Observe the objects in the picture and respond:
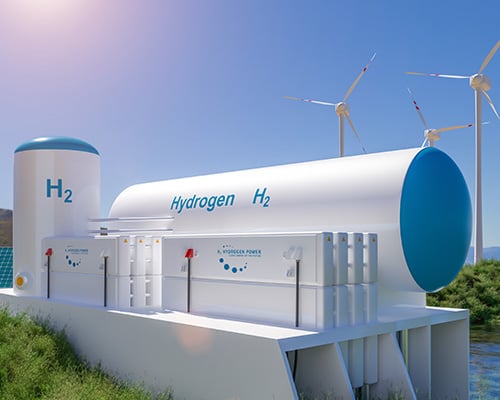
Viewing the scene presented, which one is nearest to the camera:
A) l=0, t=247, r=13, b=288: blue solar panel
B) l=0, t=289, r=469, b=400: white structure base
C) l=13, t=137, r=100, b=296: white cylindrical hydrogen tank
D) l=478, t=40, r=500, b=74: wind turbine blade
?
l=0, t=289, r=469, b=400: white structure base

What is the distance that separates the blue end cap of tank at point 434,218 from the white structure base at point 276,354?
0.54 m

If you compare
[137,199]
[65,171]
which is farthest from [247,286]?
[65,171]

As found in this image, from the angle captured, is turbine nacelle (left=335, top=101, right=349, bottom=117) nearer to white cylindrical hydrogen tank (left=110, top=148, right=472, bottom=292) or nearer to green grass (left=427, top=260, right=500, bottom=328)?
green grass (left=427, top=260, right=500, bottom=328)

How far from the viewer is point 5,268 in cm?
1210

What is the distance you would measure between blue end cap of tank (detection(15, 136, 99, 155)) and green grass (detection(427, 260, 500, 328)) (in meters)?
10.7

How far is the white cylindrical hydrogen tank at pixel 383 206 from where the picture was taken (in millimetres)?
5480

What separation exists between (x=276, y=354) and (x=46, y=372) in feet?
10.1

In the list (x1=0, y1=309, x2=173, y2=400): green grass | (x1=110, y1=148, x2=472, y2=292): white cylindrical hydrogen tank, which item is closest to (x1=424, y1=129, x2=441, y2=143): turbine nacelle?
(x1=110, y1=148, x2=472, y2=292): white cylindrical hydrogen tank

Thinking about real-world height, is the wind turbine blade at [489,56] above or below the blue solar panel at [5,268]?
above

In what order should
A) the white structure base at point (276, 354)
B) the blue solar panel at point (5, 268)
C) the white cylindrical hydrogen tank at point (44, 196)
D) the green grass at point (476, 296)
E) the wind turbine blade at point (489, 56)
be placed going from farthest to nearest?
the wind turbine blade at point (489, 56) < the green grass at point (476, 296) < the blue solar panel at point (5, 268) < the white cylindrical hydrogen tank at point (44, 196) < the white structure base at point (276, 354)

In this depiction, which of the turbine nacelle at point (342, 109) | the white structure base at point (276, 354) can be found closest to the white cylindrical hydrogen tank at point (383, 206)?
the white structure base at point (276, 354)

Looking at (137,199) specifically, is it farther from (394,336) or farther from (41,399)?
(394,336)

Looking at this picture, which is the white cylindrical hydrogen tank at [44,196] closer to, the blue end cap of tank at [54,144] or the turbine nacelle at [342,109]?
the blue end cap of tank at [54,144]

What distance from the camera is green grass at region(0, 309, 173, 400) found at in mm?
5398
